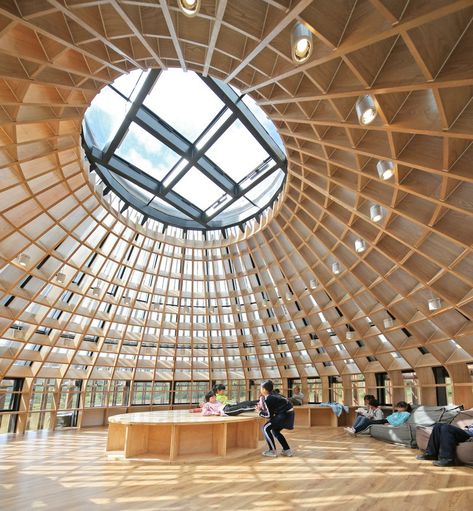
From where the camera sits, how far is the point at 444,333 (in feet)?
48.4

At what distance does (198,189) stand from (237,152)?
3.28 m

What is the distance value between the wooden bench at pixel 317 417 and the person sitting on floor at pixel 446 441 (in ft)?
35.3

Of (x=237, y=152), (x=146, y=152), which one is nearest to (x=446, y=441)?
(x=237, y=152)

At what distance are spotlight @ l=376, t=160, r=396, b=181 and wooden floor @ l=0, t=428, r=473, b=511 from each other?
7.01 metres

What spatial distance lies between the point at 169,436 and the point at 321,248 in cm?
975

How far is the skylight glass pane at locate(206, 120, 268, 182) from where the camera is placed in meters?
14.1

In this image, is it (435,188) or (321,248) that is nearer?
(435,188)

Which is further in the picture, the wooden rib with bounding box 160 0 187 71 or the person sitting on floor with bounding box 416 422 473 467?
the person sitting on floor with bounding box 416 422 473 467

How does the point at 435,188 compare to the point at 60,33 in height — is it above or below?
below

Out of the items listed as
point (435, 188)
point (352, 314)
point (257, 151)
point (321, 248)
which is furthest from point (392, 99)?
point (352, 314)

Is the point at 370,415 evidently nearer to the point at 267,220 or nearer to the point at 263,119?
the point at 267,220

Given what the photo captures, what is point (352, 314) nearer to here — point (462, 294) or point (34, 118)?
point (462, 294)

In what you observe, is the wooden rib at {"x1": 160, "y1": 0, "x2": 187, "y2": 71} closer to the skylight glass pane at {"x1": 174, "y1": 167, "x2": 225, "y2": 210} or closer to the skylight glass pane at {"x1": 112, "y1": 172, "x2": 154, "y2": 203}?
the skylight glass pane at {"x1": 174, "y1": 167, "x2": 225, "y2": 210}

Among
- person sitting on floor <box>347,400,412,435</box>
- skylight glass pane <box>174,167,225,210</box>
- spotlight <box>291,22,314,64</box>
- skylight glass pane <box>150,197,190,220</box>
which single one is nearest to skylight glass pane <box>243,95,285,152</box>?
skylight glass pane <box>174,167,225,210</box>
